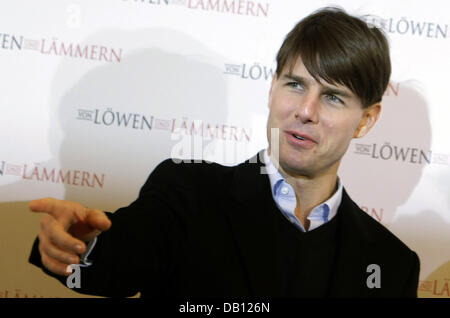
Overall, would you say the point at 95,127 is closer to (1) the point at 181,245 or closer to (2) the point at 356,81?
(1) the point at 181,245

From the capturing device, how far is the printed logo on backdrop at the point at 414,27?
2145mm

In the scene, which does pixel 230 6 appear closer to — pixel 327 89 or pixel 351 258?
pixel 327 89

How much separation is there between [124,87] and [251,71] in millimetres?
552

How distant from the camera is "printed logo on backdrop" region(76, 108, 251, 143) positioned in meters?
2.14

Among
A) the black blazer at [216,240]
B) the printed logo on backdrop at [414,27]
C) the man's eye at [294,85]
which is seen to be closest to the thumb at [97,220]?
the black blazer at [216,240]

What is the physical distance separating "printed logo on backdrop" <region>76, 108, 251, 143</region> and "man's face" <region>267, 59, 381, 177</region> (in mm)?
461

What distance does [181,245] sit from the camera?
1.57 meters

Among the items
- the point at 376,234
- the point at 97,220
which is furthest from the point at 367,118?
the point at 97,220

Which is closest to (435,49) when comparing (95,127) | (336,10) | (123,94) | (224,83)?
(336,10)

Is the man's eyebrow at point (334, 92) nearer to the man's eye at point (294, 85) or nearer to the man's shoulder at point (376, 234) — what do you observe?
the man's eye at point (294, 85)

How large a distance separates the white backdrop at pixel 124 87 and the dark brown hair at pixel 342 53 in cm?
42

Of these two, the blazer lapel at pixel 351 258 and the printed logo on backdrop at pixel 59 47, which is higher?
the printed logo on backdrop at pixel 59 47

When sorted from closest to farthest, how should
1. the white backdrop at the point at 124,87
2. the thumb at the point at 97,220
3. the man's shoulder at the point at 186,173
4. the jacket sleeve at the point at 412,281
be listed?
1. the thumb at the point at 97,220
2. the man's shoulder at the point at 186,173
3. the jacket sleeve at the point at 412,281
4. the white backdrop at the point at 124,87

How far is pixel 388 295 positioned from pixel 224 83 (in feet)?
3.49
